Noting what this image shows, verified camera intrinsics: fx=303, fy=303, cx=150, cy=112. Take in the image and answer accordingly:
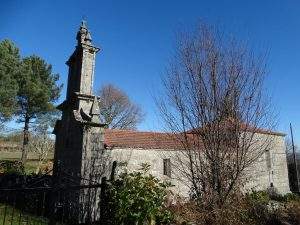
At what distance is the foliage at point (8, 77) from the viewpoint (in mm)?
26859

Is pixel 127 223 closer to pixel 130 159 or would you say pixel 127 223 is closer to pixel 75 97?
pixel 75 97

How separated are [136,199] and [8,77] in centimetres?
2406

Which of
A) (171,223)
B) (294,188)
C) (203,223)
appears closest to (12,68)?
(171,223)

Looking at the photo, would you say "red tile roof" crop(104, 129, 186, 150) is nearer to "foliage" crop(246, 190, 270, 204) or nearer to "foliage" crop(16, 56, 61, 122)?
"foliage" crop(246, 190, 270, 204)

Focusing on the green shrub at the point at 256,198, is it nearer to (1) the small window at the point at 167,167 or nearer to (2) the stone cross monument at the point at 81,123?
(2) the stone cross monument at the point at 81,123

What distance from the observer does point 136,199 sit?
7227mm

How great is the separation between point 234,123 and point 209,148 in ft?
2.65

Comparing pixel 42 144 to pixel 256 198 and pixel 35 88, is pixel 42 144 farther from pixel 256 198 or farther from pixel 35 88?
pixel 256 198

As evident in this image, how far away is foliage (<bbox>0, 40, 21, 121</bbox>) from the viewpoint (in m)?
26.9

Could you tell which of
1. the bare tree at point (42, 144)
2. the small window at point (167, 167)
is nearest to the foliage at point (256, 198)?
the small window at point (167, 167)

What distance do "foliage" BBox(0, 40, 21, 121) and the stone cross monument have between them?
14408 mm

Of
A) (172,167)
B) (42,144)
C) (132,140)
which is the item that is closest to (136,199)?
(172,167)

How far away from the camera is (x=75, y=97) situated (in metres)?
12.9

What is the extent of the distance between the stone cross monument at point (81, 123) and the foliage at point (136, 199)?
342 cm
